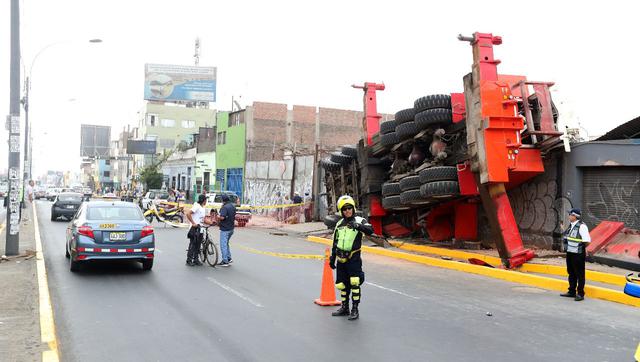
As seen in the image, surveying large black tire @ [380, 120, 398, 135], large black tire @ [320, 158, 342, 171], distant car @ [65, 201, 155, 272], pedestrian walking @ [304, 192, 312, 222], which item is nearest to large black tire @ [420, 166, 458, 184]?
large black tire @ [380, 120, 398, 135]

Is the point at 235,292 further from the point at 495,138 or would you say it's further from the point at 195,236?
the point at 495,138

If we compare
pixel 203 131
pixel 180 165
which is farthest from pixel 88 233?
pixel 180 165

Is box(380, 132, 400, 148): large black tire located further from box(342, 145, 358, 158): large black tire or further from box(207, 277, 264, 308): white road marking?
box(207, 277, 264, 308): white road marking

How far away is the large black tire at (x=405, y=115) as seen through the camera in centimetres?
1632

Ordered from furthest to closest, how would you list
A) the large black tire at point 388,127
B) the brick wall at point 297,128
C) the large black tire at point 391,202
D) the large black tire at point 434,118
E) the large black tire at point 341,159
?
the brick wall at point 297,128, the large black tire at point 341,159, the large black tire at point 388,127, the large black tire at point 391,202, the large black tire at point 434,118

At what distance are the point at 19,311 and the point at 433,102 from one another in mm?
11191

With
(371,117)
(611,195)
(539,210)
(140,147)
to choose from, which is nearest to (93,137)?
(140,147)

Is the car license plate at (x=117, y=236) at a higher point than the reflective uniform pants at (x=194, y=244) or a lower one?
higher

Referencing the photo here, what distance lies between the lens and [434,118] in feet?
49.8

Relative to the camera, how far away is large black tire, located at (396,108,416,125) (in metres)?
16.3

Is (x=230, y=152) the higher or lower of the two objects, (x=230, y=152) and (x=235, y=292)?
the higher

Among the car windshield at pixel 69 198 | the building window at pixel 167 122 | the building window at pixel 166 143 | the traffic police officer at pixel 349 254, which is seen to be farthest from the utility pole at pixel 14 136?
the building window at pixel 167 122

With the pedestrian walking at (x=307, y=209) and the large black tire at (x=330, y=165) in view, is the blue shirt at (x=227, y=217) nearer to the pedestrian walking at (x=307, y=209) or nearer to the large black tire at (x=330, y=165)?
the large black tire at (x=330, y=165)

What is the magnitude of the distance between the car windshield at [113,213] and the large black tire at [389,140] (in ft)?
26.6
